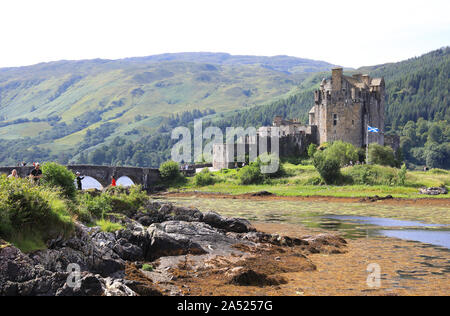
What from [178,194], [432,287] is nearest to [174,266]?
[432,287]

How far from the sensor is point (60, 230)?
62.5 feet

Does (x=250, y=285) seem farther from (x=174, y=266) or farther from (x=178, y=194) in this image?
(x=178, y=194)

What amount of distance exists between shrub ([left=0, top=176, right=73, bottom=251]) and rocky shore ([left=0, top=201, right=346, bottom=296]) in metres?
0.50

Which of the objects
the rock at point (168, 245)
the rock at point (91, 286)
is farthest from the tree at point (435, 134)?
the rock at point (91, 286)

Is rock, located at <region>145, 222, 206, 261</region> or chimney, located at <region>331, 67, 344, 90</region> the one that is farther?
chimney, located at <region>331, 67, 344, 90</region>

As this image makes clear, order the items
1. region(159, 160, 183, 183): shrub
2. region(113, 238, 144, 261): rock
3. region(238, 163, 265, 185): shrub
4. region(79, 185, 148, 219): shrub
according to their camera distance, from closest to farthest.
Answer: region(113, 238, 144, 261): rock < region(79, 185, 148, 219): shrub < region(238, 163, 265, 185): shrub < region(159, 160, 183, 183): shrub

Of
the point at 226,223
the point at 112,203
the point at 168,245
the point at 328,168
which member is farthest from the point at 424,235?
the point at 328,168

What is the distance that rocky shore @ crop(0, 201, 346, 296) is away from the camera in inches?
630

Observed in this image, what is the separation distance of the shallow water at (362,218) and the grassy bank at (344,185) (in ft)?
27.4

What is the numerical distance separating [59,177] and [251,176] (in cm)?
5514

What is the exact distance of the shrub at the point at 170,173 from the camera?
310 ft

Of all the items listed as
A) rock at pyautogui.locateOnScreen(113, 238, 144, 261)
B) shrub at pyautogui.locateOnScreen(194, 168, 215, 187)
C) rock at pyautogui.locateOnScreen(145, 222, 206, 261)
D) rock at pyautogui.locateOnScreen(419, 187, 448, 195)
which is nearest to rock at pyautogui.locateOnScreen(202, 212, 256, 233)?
rock at pyautogui.locateOnScreen(145, 222, 206, 261)

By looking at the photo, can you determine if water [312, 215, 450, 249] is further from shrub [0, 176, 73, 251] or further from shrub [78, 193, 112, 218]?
shrub [0, 176, 73, 251]

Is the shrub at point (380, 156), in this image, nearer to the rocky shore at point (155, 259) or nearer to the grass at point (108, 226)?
the rocky shore at point (155, 259)
